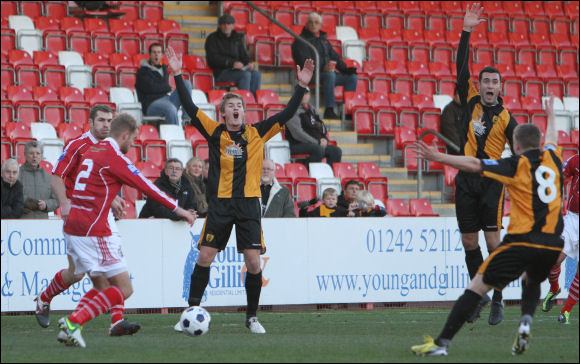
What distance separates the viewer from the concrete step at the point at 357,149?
57.5 feet

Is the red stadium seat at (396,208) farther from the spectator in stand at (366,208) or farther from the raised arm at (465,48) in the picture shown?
the raised arm at (465,48)

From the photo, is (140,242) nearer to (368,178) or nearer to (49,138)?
(49,138)

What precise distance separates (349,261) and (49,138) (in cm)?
505

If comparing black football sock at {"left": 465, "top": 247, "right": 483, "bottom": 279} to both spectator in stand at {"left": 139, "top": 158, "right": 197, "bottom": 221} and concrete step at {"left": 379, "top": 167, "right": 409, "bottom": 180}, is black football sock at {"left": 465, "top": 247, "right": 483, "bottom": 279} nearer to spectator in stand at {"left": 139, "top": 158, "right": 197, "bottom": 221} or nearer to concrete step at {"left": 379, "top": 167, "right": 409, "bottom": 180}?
spectator in stand at {"left": 139, "top": 158, "right": 197, "bottom": 221}

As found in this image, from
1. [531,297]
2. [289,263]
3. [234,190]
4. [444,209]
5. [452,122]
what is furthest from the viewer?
[444,209]

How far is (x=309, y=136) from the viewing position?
15.6 meters

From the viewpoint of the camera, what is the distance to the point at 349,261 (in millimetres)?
12703

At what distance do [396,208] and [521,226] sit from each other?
8.46 meters

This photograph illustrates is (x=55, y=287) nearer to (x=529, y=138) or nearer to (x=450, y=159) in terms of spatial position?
(x=450, y=159)

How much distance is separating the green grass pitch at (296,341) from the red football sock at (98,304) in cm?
23

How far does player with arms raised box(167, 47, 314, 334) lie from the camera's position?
8781 mm

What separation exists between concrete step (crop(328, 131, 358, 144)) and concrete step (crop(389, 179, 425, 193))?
1177 millimetres

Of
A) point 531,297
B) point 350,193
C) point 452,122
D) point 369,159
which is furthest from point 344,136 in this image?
point 531,297

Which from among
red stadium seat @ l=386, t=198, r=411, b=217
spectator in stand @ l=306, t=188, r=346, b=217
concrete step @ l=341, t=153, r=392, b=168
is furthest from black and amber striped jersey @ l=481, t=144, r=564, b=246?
concrete step @ l=341, t=153, r=392, b=168
